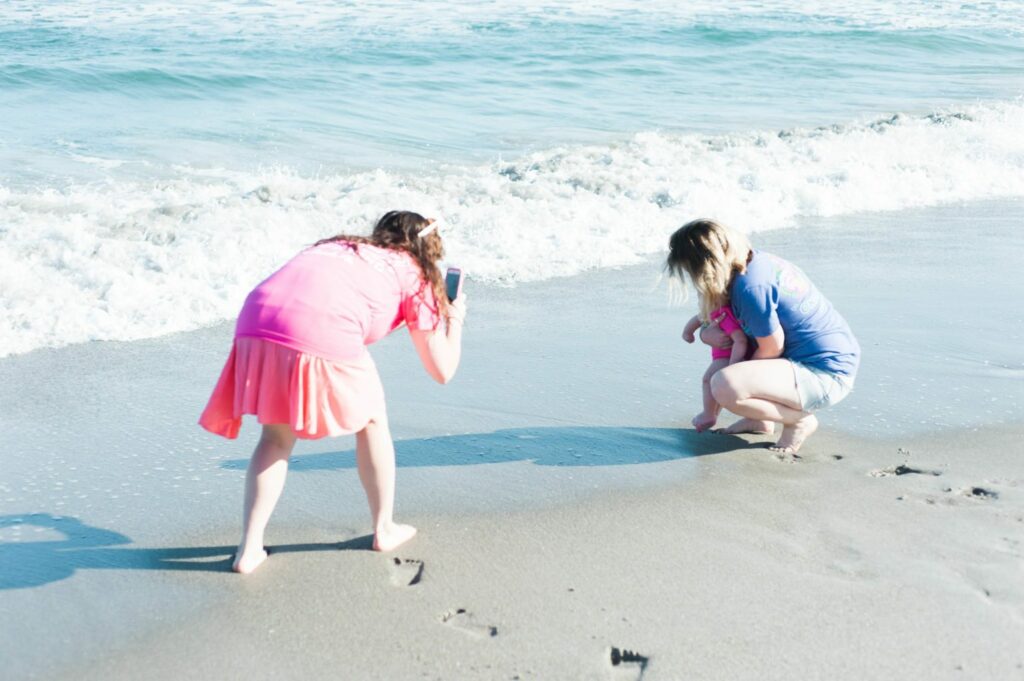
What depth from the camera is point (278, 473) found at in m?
3.52

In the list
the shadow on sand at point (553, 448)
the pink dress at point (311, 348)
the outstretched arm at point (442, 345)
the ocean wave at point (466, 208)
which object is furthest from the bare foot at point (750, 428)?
the ocean wave at point (466, 208)

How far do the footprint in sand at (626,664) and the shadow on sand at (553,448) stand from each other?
1.38m

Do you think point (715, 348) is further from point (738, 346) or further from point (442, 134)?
point (442, 134)

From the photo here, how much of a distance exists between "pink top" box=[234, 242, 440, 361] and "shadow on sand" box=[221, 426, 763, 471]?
99 cm

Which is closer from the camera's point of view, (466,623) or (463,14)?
(466,623)

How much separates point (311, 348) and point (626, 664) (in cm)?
124

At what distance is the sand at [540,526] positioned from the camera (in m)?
3.11

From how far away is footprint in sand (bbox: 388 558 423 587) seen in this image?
350 centimetres

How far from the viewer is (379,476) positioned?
11.8ft

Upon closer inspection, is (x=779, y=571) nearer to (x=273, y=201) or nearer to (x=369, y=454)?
(x=369, y=454)

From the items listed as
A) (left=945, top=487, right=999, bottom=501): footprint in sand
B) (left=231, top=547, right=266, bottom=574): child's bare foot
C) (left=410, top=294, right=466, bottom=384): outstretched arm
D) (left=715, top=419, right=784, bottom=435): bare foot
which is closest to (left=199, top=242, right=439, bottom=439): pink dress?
(left=410, top=294, right=466, bottom=384): outstretched arm

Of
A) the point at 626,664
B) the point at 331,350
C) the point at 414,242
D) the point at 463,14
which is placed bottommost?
the point at 626,664

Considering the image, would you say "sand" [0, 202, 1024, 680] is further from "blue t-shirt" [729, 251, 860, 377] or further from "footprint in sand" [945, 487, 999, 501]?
"blue t-shirt" [729, 251, 860, 377]

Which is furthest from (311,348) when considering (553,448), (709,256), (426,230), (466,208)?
(466,208)
